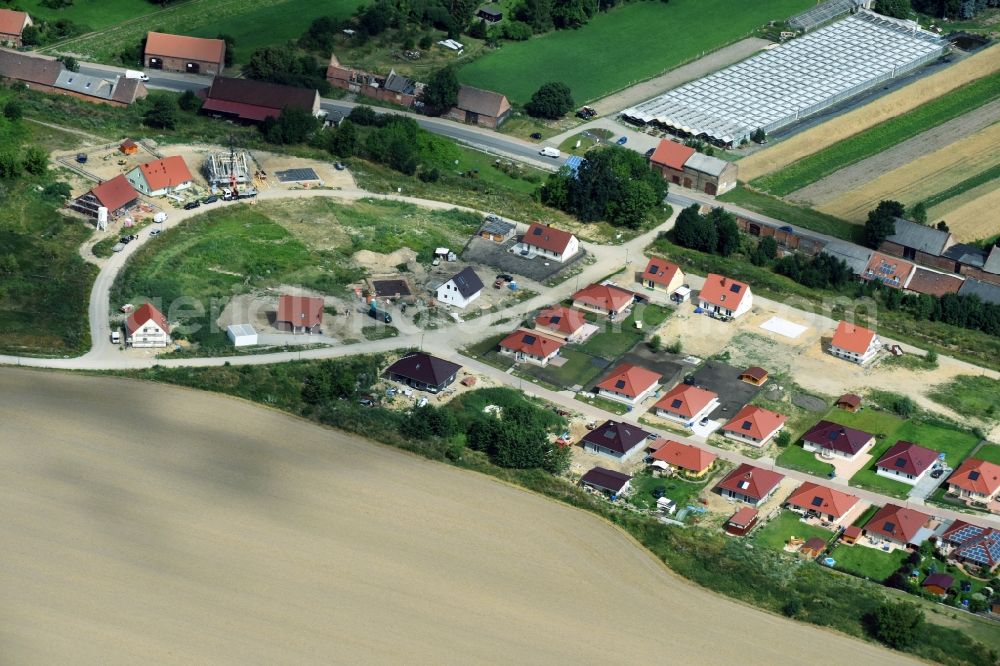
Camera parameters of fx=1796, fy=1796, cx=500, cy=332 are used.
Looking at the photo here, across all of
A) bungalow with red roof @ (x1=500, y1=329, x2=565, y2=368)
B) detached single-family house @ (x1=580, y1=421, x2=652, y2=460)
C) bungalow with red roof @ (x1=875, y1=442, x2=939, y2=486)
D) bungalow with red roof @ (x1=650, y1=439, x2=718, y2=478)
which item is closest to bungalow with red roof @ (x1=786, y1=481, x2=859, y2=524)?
Result: bungalow with red roof @ (x1=875, y1=442, x2=939, y2=486)

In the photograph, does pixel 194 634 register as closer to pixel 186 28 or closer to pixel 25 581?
pixel 25 581

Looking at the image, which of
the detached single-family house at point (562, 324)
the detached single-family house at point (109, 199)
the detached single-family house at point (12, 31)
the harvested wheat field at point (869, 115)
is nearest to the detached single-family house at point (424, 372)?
the detached single-family house at point (562, 324)

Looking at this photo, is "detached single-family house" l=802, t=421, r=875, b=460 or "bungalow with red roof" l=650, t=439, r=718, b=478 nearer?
"bungalow with red roof" l=650, t=439, r=718, b=478

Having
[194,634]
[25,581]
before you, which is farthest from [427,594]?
[25,581]

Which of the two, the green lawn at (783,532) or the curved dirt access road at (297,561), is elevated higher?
the curved dirt access road at (297,561)

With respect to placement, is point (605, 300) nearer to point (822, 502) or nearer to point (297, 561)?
point (822, 502)

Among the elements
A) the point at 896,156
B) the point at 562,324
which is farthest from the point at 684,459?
the point at 896,156

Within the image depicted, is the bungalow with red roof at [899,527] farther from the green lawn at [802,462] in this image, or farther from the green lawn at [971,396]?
the green lawn at [971,396]

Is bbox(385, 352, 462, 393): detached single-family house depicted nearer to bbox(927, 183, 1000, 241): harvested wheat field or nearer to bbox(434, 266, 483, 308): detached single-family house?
bbox(434, 266, 483, 308): detached single-family house
